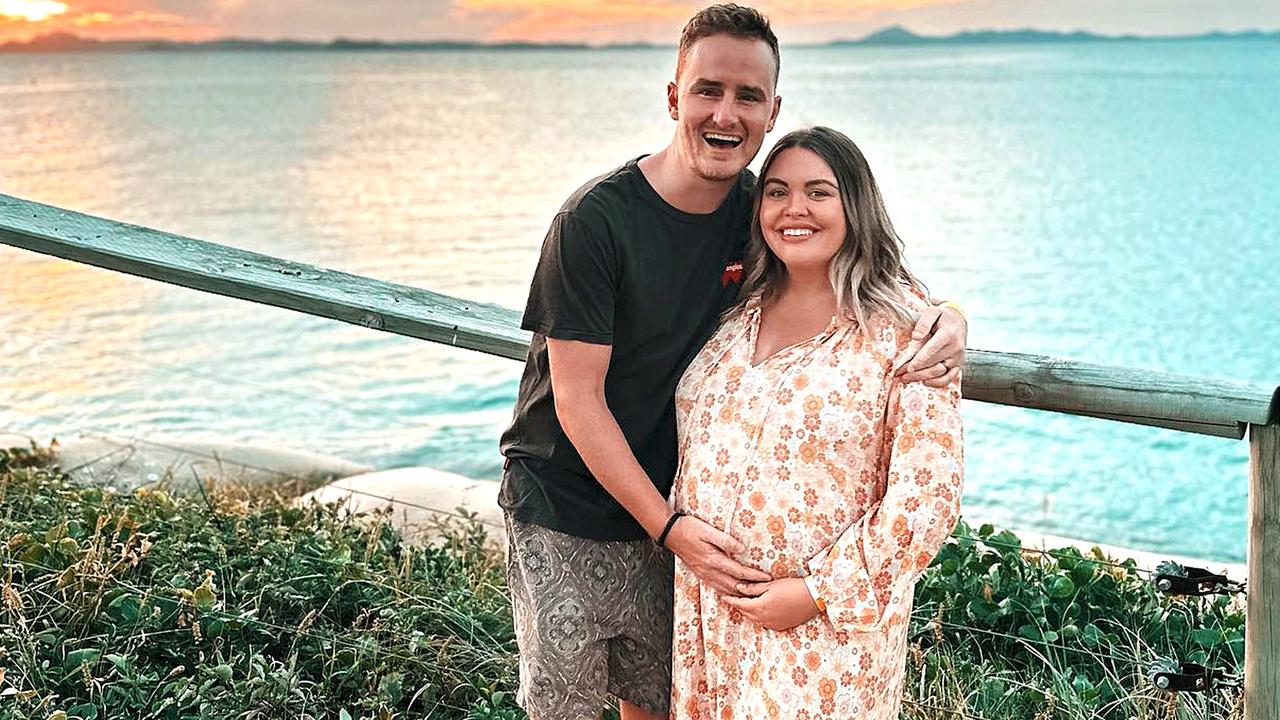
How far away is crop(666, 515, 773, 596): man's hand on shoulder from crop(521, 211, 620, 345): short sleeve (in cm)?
43

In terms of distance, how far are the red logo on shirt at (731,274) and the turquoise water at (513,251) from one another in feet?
18.8

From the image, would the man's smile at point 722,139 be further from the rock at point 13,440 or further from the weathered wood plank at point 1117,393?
the rock at point 13,440

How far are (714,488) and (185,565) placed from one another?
200cm

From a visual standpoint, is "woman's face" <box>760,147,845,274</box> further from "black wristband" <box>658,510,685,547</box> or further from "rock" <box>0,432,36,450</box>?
"rock" <box>0,432,36,450</box>

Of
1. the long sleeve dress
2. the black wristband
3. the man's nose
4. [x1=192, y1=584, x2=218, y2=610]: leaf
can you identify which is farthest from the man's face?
[x1=192, y1=584, x2=218, y2=610]: leaf

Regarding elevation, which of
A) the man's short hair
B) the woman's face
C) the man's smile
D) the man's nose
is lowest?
the woman's face

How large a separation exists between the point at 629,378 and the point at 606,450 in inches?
7.7

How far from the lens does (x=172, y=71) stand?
347ft

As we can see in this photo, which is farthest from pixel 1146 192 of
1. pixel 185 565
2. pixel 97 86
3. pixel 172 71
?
pixel 172 71

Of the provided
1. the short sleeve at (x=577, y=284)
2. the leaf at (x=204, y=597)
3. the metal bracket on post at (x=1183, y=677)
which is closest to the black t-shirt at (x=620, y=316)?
the short sleeve at (x=577, y=284)

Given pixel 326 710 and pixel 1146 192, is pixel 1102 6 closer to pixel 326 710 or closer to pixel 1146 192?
pixel 1146 192

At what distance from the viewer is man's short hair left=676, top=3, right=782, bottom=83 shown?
9.26ft

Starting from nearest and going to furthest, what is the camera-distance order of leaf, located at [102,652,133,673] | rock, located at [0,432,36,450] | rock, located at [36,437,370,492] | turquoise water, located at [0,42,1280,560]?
leaf, located at [102,652,133,673], rock, located at [36,437,370,492], rock, located at [0,432,36,450], turquoise water, located at [0,42,1280,560]

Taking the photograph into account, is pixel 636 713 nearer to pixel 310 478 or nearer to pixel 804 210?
pixel 804 210
